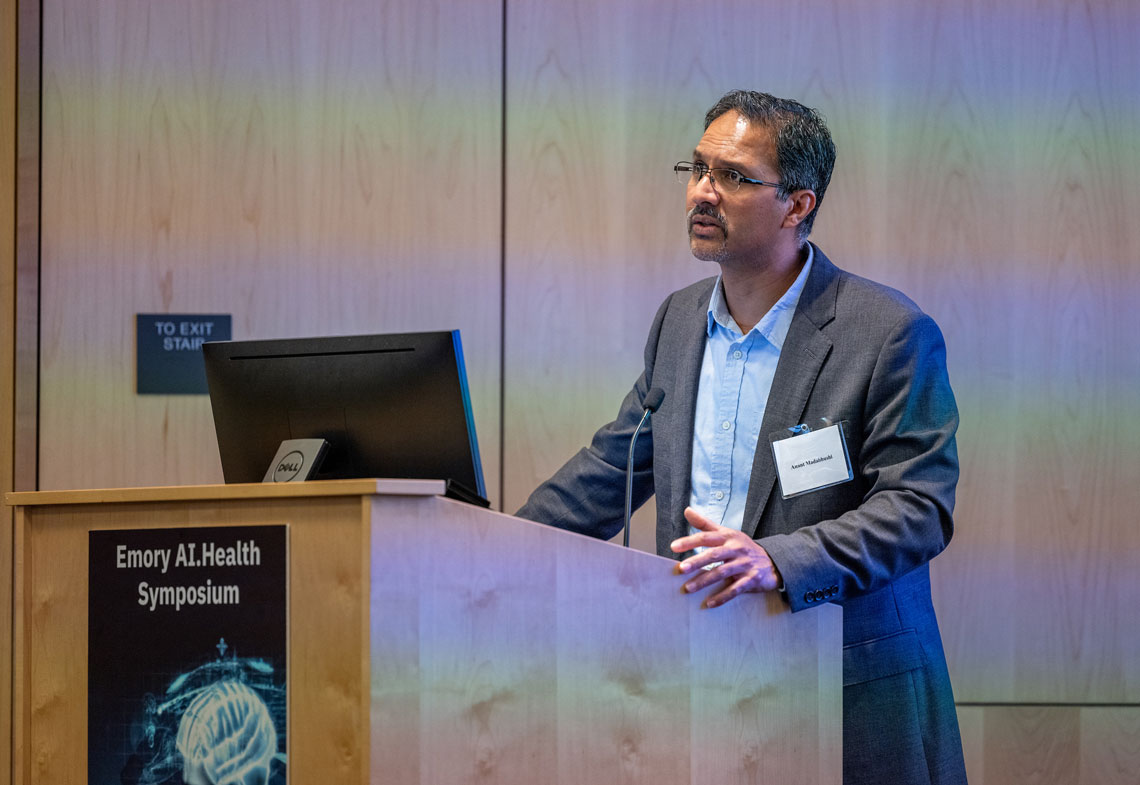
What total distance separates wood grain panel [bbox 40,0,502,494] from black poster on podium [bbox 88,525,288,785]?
6.08 ft

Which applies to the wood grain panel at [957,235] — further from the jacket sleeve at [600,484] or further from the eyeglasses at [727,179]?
the eyeglasses at [727,179]

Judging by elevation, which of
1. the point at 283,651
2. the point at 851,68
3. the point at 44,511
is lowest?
the point at 283,651

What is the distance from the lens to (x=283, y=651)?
140cm

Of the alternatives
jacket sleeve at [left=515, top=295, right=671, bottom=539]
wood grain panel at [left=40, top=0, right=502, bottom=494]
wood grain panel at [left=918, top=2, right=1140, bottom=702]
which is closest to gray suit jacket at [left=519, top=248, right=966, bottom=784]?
jacket sleeve at [left=515, top=295, right=671, bottom=539]

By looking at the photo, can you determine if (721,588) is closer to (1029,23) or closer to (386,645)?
(386,645)

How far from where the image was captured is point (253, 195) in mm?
→ 3289

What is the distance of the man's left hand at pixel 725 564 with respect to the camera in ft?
5.34

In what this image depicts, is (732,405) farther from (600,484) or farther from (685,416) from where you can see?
(600,484)

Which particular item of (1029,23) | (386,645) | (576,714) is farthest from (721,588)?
(1029,23)

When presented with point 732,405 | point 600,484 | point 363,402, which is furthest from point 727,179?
point 363,402

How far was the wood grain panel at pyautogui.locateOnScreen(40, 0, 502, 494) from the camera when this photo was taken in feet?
10.8

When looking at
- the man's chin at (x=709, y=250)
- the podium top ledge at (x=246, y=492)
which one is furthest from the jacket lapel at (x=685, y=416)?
the podium top ledge at (x=246, y=492)

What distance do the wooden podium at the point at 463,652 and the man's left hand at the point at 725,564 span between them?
0.02 meters

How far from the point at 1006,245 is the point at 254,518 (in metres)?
2.47
